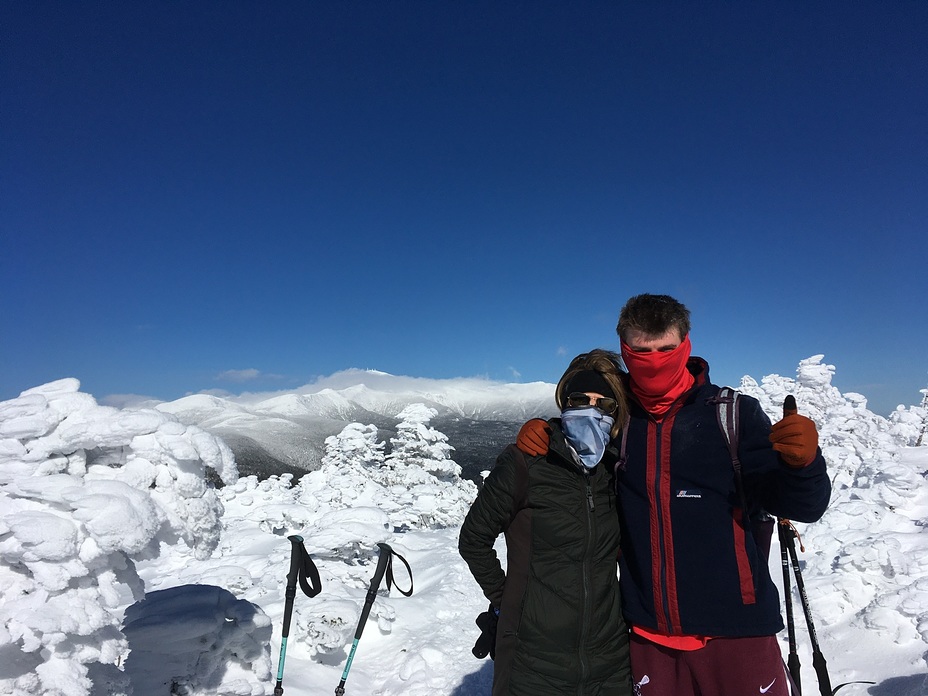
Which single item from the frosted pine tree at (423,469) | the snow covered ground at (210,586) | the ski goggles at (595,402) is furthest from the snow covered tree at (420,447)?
the ski goggles at (595,402)

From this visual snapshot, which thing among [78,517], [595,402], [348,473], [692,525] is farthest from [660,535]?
[348,473]

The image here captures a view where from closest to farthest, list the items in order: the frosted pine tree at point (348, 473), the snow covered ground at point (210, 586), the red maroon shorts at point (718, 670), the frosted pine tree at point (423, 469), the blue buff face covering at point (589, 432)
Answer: the red maroon shorts at point (718, 670) < the blue buff face covering at point (589, 432) < the snow covered ground at point (210, 586) < the frosted pine tree at point (348, 473) < the frosted pine tree at point (423, 469)

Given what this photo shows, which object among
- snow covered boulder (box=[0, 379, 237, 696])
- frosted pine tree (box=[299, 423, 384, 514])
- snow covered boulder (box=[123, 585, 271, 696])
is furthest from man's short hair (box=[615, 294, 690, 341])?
frosted pine tree (box=[299, 423, 384, 514])

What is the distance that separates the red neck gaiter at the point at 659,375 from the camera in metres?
2.66

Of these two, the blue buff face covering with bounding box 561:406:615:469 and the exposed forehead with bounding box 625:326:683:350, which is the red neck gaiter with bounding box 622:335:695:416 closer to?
the exposed forehead with bounding box 625:326:683:350

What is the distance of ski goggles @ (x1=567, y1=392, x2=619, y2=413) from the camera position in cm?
285

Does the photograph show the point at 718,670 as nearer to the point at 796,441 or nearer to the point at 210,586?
the point at 796,441

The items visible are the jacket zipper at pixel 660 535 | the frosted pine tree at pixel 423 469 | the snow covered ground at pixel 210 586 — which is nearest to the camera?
the jacket zipper at pixel 660 535

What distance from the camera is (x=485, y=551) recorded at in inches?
123

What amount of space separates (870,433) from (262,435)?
37493 mm

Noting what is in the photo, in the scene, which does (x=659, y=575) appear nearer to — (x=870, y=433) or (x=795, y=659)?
(x=795, y=659)

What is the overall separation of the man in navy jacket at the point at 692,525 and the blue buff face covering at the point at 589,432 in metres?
0.20

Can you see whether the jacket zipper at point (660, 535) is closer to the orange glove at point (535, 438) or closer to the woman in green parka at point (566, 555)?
the woman in green parka at point (566, 555)

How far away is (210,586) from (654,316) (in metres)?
5.68
